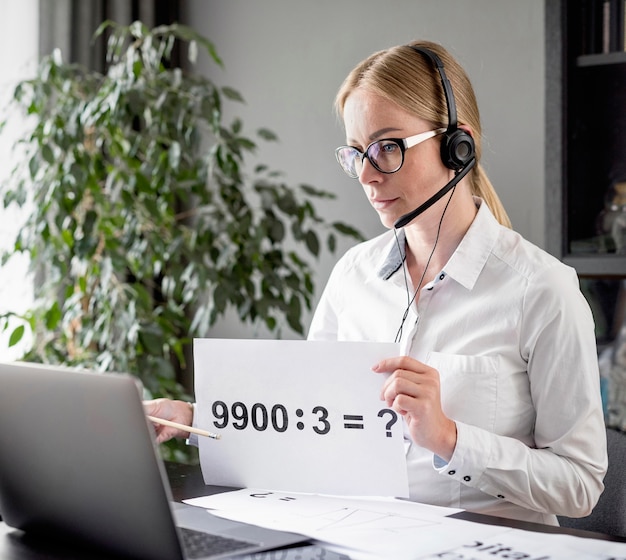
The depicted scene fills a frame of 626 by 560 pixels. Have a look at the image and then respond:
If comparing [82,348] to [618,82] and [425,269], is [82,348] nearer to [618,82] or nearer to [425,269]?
[425,269]

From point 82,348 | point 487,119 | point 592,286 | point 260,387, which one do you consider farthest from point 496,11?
point 260,387

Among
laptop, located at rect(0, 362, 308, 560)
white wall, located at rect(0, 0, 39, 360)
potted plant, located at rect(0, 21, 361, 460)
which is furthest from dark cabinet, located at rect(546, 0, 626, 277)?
white wall, located at rect(0, 0, 39, 360)

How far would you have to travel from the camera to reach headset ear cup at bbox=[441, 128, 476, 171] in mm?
1372

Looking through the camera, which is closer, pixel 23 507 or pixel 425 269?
pixel 23 507

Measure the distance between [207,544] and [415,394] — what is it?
30cm

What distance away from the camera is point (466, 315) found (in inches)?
54.1

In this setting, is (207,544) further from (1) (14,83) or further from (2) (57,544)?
(1) (14,83)

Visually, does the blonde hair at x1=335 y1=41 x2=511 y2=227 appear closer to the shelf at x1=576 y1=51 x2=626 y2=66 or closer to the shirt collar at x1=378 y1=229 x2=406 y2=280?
the shirt collar at x1=378 y1=229 x2=406 y2=280

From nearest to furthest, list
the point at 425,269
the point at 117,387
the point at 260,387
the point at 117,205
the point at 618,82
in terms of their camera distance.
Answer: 1. the point at 117,387
2. the point at 260,387
3. the point at 425,269
4. the point at 618,82
5. the point at 117,205

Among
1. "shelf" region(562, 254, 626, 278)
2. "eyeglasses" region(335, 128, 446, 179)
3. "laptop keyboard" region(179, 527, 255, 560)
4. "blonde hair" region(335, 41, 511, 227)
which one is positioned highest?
"blonde hair" region(335, 41, 511, 227)

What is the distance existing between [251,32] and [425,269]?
70.6 inches

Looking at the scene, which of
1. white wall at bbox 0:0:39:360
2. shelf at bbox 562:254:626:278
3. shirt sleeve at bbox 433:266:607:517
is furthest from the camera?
white wall at bbox 0:0:39:360

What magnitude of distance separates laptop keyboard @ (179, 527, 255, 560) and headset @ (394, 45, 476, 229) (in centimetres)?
57

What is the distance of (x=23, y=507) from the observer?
103 centimetres
